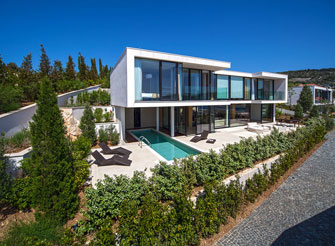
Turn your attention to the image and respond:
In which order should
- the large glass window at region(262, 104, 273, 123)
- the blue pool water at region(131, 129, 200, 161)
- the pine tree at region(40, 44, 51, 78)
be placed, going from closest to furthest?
the blue pool water at region(131, 129, 200, 161) < the pine tree at region(40, 44, 51, 78) < the large glass window at region(262, 104, 273, 123)

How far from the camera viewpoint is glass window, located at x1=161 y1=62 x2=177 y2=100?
1277cm

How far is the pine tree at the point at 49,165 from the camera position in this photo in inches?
Result: 188

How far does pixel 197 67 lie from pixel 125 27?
14.4 metres

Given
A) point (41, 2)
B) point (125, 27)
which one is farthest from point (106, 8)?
point (125, 27)

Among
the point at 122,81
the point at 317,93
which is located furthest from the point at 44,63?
the point at 317,93

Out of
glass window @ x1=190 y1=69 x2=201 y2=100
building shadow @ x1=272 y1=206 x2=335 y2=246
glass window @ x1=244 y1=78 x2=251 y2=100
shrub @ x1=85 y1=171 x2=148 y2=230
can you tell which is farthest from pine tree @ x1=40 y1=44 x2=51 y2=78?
building shadow @ x1=272 y1=206 x2=335 y2=246

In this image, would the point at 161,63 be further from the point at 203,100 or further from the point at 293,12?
the point at 293,12

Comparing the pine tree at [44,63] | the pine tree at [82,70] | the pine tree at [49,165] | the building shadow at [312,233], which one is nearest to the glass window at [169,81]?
the pine tree at [49,165]

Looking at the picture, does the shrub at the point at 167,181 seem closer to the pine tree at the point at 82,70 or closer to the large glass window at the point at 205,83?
the large glass window at the point at 205,83

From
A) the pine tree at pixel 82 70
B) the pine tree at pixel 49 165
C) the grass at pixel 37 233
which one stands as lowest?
the grass at pixel 37 233

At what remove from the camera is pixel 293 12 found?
17203mm

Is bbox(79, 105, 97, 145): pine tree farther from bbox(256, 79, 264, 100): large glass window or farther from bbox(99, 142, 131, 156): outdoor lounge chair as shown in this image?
bbox(256, 79, 264, 100): large glass window

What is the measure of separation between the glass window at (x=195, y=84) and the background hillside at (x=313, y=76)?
7691 cm

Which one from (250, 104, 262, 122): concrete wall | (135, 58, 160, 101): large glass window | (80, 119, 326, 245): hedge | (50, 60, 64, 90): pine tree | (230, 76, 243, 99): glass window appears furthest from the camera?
(250, 104, 262, 122): concrete wall
